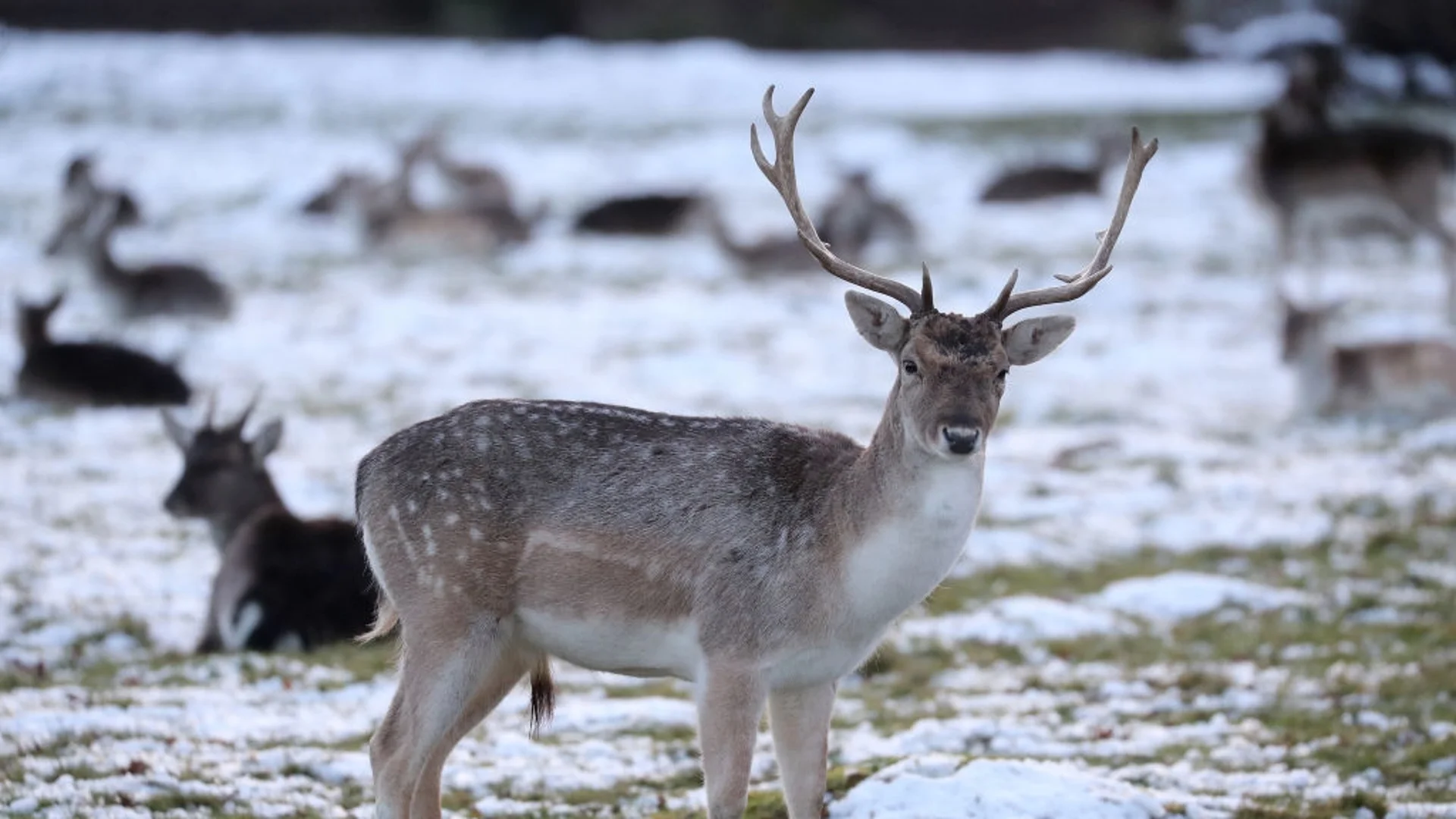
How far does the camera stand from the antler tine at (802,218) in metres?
4.97

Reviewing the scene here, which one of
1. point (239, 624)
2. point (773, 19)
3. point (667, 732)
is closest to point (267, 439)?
point (239, 624)

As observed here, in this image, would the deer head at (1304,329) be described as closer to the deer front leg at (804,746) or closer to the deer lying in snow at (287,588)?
the deer lying in snow at (287,588)

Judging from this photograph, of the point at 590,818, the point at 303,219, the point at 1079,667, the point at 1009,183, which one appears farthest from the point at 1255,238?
the point at 590,818

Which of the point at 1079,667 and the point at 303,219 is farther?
the point at 303,219

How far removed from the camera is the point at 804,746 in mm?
5000

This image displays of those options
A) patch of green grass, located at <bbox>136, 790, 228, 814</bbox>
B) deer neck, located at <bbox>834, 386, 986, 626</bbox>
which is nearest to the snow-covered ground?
patch of green grass, located at <bbox>136, 790, 228, 814</bbox>

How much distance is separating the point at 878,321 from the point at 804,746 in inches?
43.4

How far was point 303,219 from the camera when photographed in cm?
1806

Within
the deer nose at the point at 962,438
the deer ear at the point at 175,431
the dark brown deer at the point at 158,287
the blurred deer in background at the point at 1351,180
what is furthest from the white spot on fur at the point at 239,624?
the blurred deer in background at the point at 1351,180

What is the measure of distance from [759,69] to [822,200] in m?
8.35

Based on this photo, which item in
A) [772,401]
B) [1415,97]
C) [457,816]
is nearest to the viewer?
[457,816]

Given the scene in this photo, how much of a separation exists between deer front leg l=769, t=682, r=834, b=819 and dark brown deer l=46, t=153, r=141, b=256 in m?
11.2

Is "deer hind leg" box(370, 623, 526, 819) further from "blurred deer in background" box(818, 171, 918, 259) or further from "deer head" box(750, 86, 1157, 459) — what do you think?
"blurred deer in background" box(818, 171, 918, 259)

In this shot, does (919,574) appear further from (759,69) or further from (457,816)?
(759,69)
